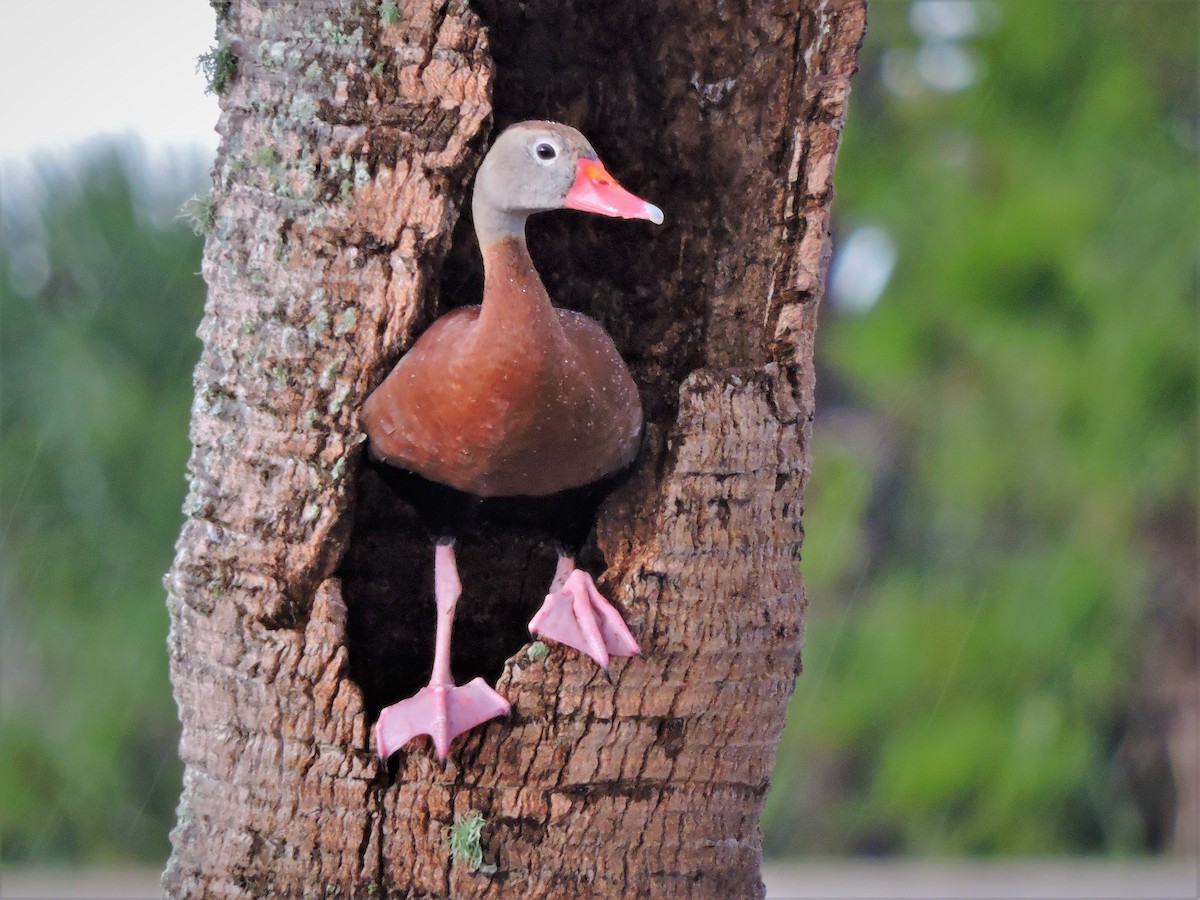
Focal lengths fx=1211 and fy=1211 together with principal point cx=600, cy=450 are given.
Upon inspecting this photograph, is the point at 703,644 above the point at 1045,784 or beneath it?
above

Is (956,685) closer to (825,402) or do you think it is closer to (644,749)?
(825,402)

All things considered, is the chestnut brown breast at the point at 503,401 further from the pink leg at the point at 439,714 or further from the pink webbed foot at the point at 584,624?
the pink leg at the point at 439,714

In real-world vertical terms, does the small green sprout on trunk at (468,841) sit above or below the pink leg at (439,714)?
below

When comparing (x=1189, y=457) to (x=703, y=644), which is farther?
(x=1189, y=457)

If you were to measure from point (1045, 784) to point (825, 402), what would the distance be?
5.77 feet

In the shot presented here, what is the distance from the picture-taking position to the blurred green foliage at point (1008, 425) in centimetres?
459

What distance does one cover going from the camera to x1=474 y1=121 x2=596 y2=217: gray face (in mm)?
1738

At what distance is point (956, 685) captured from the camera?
187 inches

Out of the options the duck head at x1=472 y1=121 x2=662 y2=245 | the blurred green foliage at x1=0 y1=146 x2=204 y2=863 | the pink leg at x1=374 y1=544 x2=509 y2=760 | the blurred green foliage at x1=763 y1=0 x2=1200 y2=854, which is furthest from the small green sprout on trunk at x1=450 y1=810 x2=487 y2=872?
the blurred green foliage at x1=763 y1=0 x2=1200 y2=854

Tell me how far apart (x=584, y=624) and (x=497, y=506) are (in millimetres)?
292

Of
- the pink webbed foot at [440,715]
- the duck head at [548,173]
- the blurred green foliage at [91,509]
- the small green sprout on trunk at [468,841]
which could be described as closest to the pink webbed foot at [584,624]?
the pink webbed foot at [440,715]

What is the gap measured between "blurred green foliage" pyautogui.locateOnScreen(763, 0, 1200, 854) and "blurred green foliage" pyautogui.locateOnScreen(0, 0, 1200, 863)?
0.04 feet

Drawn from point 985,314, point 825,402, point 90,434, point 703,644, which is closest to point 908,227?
point 985,314

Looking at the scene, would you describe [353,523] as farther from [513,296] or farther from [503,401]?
[513,296]
